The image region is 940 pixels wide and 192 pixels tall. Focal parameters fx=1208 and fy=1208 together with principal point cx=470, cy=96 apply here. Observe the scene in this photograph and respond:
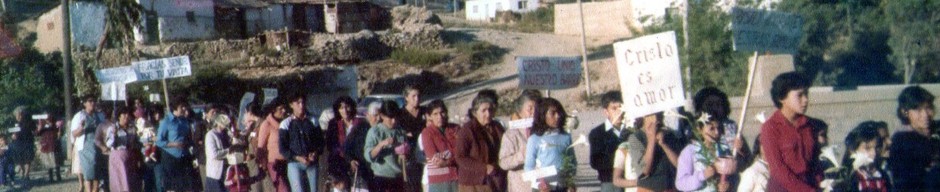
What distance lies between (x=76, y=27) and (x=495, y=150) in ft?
161

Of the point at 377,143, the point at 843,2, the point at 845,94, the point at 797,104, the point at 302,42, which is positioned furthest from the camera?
the point at 302,42

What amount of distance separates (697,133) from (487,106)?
2.57 metres

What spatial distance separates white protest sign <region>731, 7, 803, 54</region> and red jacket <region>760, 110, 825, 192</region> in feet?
→ 4.02

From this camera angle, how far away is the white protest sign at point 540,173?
838 cm

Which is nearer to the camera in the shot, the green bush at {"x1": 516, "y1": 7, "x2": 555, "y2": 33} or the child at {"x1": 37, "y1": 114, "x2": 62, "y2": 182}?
the child at {"x1": 37, "y1": 114, "x2": 62, "y2": 182}

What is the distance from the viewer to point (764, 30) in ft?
26.9

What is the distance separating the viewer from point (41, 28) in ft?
178

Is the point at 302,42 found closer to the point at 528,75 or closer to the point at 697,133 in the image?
the point at 528,75

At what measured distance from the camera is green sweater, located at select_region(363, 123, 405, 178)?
1043 centimetres

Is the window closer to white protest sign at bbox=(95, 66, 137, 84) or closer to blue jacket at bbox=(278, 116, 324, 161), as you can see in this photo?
white protest sign at bbox=(95, 66, 137, 84)

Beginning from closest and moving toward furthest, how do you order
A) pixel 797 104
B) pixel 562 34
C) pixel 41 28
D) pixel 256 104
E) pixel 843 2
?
pixel 797 104 → pixel 256 104 → pixel 843 2 → pixel 41 28 → pixel 562 34

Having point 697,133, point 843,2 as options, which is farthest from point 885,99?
point 843,2

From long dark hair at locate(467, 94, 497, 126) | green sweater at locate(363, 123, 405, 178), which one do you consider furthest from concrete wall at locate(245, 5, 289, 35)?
long dark hair at locate(467, 94, 497, 126)

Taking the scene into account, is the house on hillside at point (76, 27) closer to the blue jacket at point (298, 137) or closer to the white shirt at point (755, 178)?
the blue jacket at point (298, 137)
